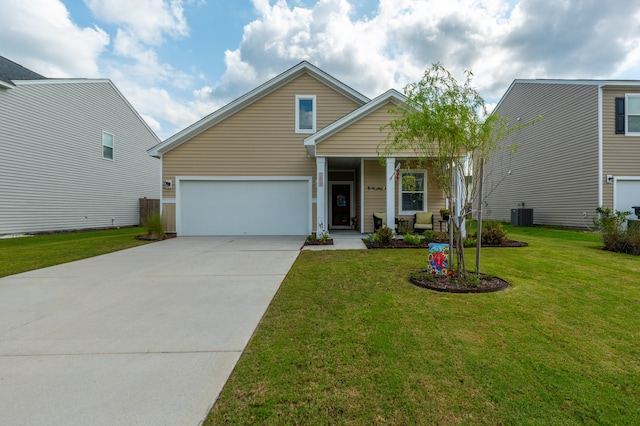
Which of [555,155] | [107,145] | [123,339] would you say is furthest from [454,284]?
[107,145]

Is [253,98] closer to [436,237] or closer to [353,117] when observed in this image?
[353,117]

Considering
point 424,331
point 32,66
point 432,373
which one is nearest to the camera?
point 432,373

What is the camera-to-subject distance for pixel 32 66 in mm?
15680

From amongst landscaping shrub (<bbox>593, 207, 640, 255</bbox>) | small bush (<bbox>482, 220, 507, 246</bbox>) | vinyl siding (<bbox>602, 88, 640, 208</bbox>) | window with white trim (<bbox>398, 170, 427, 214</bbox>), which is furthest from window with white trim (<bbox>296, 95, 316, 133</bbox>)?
vinyl siding (<bbox>602, 88, 640, 208</bbox>)

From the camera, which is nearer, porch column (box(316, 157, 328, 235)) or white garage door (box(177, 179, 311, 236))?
porch column (box(316, 157, 328, 235))

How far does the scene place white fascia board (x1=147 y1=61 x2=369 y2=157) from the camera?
1120cm

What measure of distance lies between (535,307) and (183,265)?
607 centimetres

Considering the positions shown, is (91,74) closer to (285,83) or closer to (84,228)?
(84,228)

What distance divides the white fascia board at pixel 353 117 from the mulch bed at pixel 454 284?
5.88m

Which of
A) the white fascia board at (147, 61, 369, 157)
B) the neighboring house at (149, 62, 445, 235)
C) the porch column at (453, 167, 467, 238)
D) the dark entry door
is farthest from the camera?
the dark entry door

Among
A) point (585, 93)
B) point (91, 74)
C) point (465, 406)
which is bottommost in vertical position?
point (465, 406)

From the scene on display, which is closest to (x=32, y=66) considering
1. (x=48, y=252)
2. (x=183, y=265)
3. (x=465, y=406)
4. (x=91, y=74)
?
(x=91, y=74)

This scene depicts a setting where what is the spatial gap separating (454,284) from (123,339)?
14.0ft

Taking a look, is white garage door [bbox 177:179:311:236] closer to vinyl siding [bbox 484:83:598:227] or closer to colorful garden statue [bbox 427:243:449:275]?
vinyl siding [bbox 484:83:598:227]
